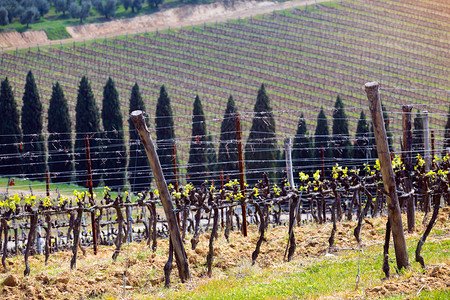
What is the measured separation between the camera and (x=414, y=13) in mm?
87812

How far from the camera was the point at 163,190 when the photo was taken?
31.8ft

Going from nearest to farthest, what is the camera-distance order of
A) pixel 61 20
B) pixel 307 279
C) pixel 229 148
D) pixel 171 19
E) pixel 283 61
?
pixel 307 279, pixel 229 148, pixel 283 61, pixel 171 19, pixel 61 20

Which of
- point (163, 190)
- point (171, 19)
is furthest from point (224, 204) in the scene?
point (171, 19)

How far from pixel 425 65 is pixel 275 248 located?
6504 cm

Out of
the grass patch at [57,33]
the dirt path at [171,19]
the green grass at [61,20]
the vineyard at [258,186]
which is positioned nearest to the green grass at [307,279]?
the vineyard at [258,186]

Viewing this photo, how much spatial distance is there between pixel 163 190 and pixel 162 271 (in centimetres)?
183

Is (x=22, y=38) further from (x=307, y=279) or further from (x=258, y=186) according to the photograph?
(x=307, y=279)

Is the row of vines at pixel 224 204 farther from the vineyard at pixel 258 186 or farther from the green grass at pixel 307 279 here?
the green grass at pixel 307 279

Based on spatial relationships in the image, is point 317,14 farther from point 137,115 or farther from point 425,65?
point 137,115

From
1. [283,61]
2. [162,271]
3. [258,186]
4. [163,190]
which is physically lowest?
[162,271]

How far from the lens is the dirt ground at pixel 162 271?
7527 millimetres

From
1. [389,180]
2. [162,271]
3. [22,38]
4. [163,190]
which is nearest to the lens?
[389,180]

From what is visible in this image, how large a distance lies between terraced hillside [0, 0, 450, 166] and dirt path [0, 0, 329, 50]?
21.4 ft

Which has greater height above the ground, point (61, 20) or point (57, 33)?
point (61, 20)
